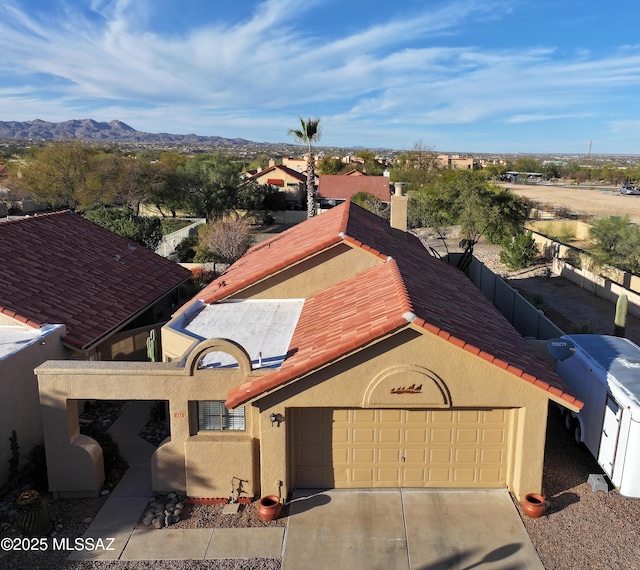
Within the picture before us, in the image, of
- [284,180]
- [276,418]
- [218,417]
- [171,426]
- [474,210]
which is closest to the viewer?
[276,418]

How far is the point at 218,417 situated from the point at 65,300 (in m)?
7.83

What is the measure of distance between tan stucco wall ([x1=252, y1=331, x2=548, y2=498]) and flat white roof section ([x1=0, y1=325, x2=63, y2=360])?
632 cm

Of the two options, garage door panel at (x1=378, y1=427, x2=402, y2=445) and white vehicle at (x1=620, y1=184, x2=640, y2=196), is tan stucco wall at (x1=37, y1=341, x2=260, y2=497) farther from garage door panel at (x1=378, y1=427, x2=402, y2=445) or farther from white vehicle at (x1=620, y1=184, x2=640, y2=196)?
white vehicle at (x1=620, y1=184, x2=640, y2=196)

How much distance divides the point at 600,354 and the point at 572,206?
64.1 metres

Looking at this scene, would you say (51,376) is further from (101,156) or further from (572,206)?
(572,206)

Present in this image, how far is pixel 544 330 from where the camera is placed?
18.7m

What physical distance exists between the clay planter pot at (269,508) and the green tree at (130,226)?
21607mm

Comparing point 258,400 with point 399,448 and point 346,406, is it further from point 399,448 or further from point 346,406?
point 399,448

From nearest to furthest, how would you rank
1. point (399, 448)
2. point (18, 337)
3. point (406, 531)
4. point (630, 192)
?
point (406, 531) → point (399, 448) → point (18, 337) → point (630, 192)

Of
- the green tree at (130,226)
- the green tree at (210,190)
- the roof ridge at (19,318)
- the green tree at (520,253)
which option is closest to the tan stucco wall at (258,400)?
the roof ridge at (19,318)

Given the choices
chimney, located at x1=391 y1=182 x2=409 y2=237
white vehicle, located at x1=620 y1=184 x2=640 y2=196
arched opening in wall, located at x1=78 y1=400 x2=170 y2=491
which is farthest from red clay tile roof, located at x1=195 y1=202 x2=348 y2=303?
white vehicle, located at x1=620 y1=184 x2=640 y2=196

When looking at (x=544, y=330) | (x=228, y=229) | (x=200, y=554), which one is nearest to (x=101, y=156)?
(x=228, y=229)

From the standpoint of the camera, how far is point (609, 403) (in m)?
11.7

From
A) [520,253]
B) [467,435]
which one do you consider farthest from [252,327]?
[520,253]
